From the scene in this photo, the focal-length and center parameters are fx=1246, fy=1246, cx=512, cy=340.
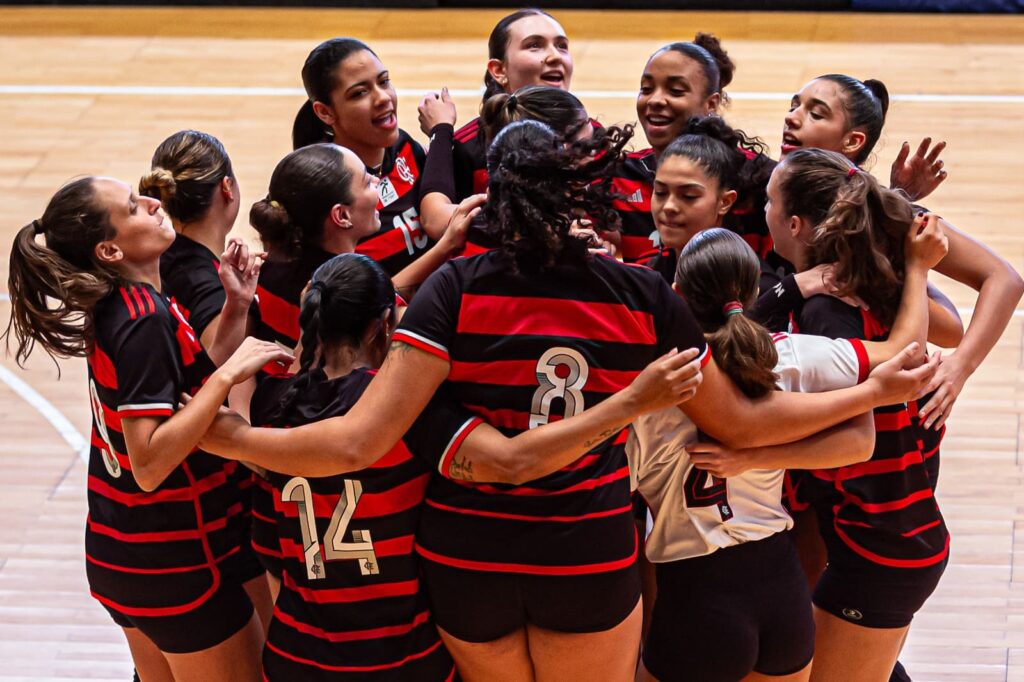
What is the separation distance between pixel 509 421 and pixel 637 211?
140 cm

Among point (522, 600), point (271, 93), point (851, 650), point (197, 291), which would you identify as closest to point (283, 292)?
point (197, 291)

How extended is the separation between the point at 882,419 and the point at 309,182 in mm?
1579

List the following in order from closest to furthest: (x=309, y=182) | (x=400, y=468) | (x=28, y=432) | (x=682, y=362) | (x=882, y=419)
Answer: (x=682, y=362)
(x=400, y=468)
(x=882, y=419)
(x=309, y=182)
(x=28, y=432)

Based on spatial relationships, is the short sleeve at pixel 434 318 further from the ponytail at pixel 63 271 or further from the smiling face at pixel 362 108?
the smiling face at pixel 362 108

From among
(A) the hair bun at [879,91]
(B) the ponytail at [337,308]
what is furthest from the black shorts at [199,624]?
(A) the hair bun at [879,91]

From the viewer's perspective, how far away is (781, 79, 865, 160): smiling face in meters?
3.91

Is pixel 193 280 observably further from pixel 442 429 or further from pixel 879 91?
pixel 879 91

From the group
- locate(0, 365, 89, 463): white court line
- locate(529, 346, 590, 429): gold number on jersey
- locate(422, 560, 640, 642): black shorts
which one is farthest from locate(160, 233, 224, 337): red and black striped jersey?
locate(0, 365, 89, 463): white court line

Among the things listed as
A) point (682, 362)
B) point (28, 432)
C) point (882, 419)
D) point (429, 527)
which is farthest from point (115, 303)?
point (28, 432)

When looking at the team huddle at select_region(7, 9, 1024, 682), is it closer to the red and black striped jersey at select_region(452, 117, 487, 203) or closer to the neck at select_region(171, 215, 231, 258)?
the neck at select_region(171, 215, 231, 258)

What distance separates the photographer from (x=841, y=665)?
3236 mm

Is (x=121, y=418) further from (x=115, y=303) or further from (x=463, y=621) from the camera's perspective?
(x=463, y=621)

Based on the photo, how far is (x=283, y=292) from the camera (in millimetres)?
3320

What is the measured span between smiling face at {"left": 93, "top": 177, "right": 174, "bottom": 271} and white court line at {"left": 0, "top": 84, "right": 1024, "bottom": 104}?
256 inches
